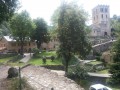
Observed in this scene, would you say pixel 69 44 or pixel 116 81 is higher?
pixel 69 44

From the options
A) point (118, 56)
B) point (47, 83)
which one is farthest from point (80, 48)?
point (47, 83)

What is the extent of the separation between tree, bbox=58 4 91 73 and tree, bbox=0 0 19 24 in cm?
1700

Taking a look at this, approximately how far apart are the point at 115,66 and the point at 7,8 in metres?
19.1

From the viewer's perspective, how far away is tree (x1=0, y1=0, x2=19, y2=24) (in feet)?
97.8

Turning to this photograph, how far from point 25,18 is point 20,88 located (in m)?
57.8

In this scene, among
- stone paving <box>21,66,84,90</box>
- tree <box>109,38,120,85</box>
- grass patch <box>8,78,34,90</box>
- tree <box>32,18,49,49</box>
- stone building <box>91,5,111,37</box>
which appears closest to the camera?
grass patch <box>8,78,34,90</box>

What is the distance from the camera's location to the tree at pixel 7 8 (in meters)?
29.8

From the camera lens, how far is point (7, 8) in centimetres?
3045

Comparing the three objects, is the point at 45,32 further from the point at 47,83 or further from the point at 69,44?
the point at 47,83

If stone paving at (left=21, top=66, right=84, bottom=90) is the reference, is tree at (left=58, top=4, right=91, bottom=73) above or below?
above

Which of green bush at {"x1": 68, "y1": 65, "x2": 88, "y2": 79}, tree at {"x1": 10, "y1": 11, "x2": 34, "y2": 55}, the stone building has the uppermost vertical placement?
the stone building

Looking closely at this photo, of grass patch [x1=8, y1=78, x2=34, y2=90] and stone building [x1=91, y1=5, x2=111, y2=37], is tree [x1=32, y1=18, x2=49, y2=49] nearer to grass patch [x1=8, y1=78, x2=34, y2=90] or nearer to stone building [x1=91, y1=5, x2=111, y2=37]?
stone building [x1=91, y1=5, x2=111, y2=37]

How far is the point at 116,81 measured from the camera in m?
42.8

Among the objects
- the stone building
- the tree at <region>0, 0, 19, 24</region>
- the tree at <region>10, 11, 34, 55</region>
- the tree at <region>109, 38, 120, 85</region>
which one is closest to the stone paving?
the tree at <region>0, 0, 19, 24</region>
